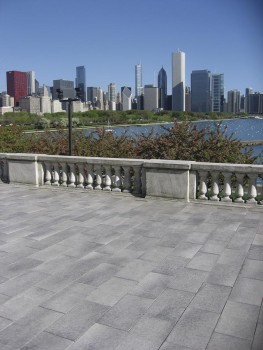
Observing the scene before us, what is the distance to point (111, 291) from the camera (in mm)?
4078

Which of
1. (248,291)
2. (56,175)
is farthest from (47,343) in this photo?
(56,175)

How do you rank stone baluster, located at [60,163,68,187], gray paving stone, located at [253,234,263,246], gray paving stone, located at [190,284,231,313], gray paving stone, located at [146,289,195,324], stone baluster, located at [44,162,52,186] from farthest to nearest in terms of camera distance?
stone baluster, located at [44,162,52,186] < stone baluster, located at [60,163,68,187] < gray paving stone, located at [253,234,263,246] < gray paving stone, located at [190,284,231,313] < gray paving stone, located at [146,289,195,324]

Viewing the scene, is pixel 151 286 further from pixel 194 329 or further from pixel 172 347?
pixel 172 347

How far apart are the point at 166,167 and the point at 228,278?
414 cm

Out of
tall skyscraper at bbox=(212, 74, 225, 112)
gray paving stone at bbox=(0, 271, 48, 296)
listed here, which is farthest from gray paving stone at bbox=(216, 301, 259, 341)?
tall skyscraper at bbox=(212, 74, 225, 112)

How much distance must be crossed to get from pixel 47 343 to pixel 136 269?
1686 millimetres

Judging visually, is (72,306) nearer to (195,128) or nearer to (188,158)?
(188,158)

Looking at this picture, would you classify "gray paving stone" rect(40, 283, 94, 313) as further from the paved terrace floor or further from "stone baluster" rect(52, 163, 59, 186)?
"stone baluster" rect(52, 163, 59, 186)

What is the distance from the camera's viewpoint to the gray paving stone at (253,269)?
4.46 meters

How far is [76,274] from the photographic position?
179 inches

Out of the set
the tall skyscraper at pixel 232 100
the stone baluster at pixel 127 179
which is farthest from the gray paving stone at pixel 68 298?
the tall skyscraper at pixel 232 100

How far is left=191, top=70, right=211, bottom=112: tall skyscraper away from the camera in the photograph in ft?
382

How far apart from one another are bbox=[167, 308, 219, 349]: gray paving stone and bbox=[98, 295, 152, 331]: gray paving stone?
0.39m

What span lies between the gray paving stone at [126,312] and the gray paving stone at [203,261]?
1.07m
